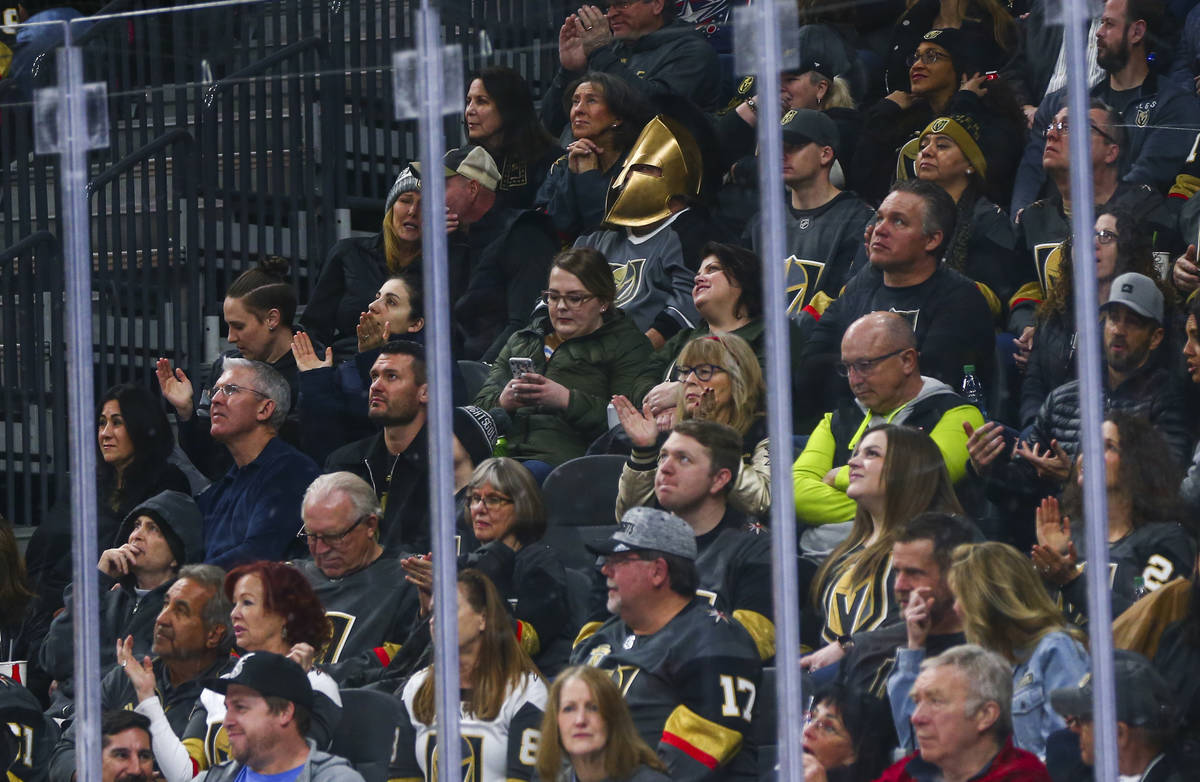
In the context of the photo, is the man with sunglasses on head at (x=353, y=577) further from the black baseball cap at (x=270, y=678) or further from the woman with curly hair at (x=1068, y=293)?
the woman with curly hair at (x=1068, y=293)

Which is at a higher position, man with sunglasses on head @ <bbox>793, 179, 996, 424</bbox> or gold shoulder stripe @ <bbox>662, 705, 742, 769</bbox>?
man with sunglasses on head @ <bbox>793, 179, 996, 424</bbox>

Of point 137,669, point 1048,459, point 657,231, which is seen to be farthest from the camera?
point 137,669

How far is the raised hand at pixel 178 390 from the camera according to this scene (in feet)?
13.3

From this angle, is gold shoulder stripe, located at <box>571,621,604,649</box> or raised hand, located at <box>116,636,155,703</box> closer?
gold shoulder stripe, located at <box>571,621,604,649</box>

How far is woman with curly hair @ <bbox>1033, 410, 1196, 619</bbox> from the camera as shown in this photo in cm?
330

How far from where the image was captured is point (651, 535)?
358 cm

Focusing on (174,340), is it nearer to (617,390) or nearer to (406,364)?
(406,364)

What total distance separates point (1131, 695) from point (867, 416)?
2.16ft

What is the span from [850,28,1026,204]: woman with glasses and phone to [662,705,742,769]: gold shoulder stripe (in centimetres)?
99

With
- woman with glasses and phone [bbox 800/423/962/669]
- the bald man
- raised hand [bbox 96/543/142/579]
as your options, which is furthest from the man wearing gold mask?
raised hand [bbox 96/543/142/579]

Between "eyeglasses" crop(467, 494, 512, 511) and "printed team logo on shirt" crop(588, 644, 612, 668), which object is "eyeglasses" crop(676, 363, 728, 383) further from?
"printed team logo on shirt" crop(588, 644, 612, 668)

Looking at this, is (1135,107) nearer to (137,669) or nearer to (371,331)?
(371,331)

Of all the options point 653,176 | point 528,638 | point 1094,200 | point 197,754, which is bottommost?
point 197,754

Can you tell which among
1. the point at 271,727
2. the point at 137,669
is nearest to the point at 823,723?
the point at 271,727
